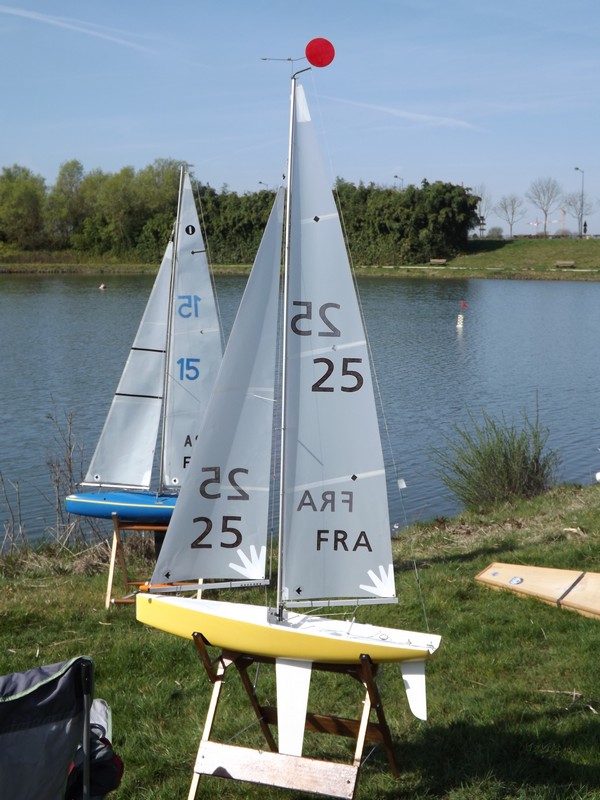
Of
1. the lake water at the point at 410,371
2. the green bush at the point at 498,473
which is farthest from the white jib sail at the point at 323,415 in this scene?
the green bush at the point at 498,473

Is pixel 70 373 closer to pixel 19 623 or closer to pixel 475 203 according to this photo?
pixel 19 623

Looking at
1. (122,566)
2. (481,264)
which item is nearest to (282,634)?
(122,566)

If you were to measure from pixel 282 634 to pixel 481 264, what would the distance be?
236 ft

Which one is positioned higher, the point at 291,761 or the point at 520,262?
the point at 520,262

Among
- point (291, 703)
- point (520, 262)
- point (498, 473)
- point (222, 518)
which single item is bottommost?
point (498, 473)

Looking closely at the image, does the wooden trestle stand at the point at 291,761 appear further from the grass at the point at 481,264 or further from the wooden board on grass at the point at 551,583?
the grass at the point at 481,264

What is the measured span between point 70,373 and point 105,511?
1559 centimetres

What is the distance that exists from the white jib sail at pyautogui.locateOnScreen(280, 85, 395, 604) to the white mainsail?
4.62 meters

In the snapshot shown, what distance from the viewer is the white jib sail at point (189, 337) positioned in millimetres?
9539

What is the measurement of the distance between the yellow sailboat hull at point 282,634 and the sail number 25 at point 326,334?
125cm

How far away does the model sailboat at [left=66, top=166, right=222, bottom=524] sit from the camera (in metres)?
9.53

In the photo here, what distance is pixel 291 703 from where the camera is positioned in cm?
439

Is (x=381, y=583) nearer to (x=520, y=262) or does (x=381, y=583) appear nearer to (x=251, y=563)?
(x=251, y=563)

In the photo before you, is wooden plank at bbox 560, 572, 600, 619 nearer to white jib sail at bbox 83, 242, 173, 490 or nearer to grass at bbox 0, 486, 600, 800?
grass at bbox 0, 486, 600, 800
